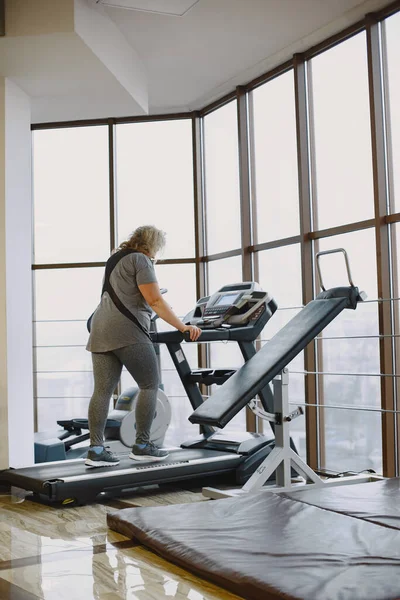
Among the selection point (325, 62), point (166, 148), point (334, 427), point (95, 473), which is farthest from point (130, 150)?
point (95, 473)

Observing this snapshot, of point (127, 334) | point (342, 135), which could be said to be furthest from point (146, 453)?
point (342, 135)

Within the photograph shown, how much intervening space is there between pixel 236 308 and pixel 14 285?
1.44 meters

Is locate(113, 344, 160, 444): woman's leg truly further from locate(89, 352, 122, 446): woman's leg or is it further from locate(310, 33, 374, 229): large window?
locate(310, 33, 374, 229): large window

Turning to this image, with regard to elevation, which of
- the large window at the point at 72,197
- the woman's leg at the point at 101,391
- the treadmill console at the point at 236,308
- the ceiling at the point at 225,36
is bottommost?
the woman's leg at the point at 101,391

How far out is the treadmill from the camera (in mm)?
3506

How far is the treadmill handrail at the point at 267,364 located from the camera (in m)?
3.11

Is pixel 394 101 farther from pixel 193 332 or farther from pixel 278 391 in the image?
pixel 278 391

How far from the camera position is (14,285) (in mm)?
4398

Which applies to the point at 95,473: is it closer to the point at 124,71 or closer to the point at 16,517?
the point at 16,517

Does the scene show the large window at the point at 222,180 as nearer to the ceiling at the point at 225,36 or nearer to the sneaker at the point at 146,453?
the ceiling at the point at 225,36

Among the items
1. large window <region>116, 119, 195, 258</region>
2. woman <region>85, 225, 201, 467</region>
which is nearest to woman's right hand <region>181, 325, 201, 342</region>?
woman <region>85, 225, 201, 467</region>

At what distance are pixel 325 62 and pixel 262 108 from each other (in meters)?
0.75

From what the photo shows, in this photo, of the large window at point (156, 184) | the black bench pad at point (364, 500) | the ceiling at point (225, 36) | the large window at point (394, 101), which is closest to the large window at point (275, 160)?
the ceiling at point (225, 36)

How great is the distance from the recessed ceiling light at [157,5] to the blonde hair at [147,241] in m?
1.39
